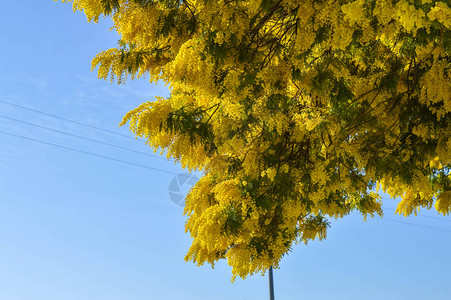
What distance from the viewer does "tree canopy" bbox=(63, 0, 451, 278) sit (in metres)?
6.55

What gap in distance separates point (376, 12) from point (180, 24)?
10.2 feet

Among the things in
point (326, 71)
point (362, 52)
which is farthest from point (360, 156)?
point (326, 71)

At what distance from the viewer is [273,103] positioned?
7.30 metres

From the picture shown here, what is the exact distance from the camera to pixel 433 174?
39.1 feet

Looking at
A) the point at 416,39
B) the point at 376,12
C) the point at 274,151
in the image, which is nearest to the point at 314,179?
the point at 274,151

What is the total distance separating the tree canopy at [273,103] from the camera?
6.55m

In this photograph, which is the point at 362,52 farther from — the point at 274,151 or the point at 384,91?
the point at 274,151

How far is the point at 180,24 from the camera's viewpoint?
7086 mm

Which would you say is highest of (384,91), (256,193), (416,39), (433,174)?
(433,174)

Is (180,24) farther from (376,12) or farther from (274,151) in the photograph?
(376,12)

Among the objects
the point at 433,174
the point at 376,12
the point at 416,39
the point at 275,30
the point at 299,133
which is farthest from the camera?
the point at 433,174

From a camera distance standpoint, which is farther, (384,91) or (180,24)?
(384,91)

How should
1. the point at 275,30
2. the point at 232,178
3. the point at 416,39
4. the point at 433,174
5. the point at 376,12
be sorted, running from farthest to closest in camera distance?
1. the point at 433,174
2. the point at 232,178
3. the point at 275,30
4. the point at 416,39
5. the point at 376,12

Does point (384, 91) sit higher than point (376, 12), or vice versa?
point (384, 91)
